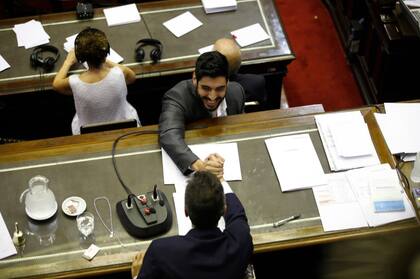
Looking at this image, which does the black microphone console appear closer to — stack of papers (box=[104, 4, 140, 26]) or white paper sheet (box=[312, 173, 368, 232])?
white paper sheet (box=[312, 173, 368, 232])

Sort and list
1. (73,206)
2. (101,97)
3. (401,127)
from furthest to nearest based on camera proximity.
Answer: (101,97)
(401,127)
(73,206)

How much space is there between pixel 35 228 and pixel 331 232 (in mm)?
1351

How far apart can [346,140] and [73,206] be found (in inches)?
Result: 54.7

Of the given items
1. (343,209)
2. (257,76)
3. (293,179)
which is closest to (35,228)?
(293,179)

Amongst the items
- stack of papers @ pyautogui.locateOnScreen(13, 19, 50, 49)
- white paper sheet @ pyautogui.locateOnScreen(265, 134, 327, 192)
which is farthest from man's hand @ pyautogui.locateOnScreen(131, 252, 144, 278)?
stack of papers @ pyautogui.locateOnScreen(13, 19, 50, 49)

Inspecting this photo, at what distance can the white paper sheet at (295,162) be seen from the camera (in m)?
2.82

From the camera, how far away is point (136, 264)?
8.05 ft

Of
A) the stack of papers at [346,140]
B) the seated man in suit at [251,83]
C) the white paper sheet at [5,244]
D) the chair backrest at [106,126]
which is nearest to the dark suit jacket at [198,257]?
the white paper sheet at [5,244]

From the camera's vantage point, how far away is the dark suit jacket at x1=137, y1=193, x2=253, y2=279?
221 centimetres

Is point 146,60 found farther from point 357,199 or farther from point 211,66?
point 357,199

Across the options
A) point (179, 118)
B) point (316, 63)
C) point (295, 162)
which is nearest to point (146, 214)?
point (179, 118)

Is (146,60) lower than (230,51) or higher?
higher

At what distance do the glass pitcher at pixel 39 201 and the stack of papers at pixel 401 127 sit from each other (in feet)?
5.52

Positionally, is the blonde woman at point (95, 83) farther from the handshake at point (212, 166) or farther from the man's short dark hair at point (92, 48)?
the handshake at point (212, 166)
